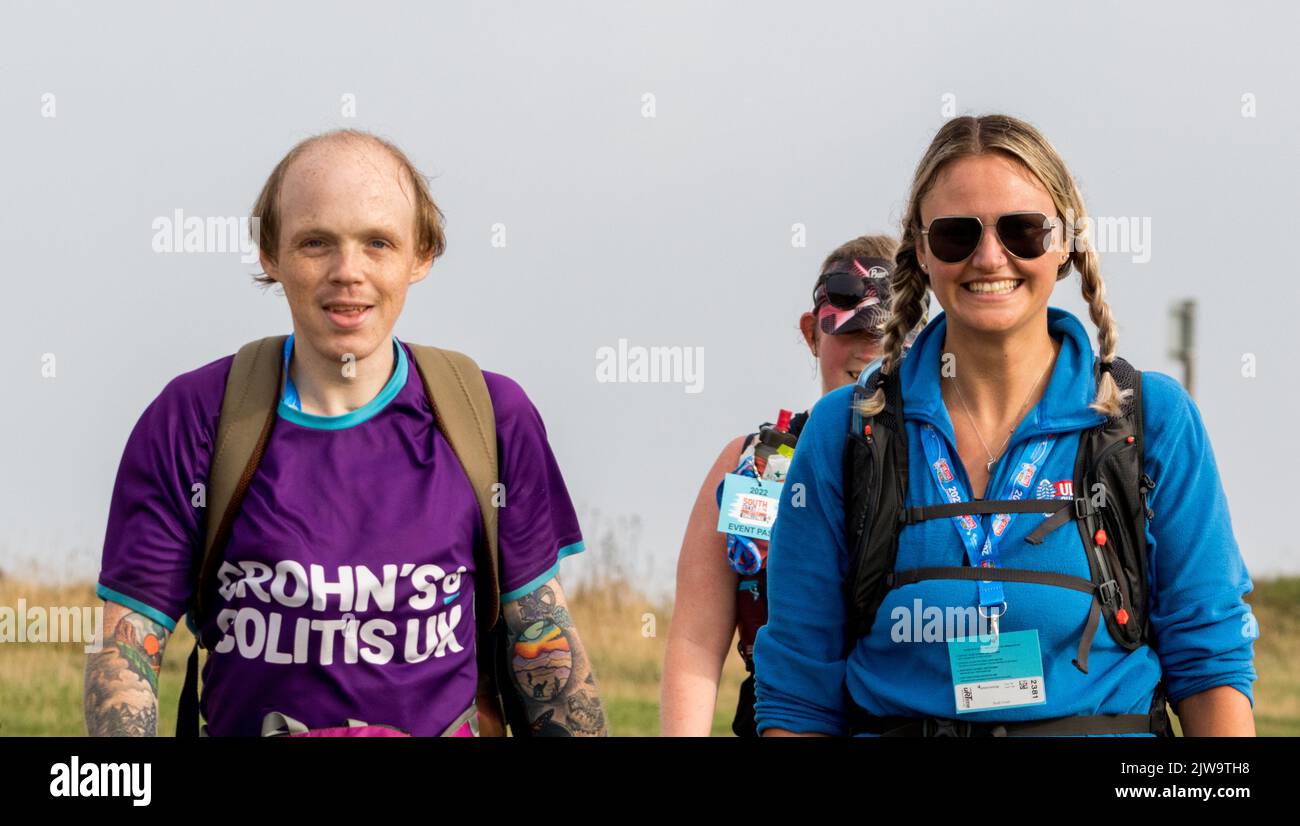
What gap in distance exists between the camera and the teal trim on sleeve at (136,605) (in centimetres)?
418

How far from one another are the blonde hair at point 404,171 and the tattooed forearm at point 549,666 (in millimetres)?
914

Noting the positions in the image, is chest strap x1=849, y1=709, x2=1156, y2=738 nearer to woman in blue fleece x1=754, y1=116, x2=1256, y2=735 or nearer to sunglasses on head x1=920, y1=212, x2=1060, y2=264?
woman in blue fleece x1=754, y1=116, x2=1256, y2=735

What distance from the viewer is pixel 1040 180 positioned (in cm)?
420

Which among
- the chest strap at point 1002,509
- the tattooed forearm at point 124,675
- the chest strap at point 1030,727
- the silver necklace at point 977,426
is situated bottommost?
the chest strap at point 1030,727

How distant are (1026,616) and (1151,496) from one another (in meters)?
0.39

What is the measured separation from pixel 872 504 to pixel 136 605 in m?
1.71

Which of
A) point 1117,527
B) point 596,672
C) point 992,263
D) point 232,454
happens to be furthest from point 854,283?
point 596,672

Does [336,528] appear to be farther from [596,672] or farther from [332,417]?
[596,672]

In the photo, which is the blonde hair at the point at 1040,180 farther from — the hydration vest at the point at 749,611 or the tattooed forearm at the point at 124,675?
the tattooed forearm at the point at 124,675

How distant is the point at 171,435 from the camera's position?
13.9 ft

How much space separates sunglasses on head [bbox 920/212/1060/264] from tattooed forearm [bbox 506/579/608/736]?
4.19 ft

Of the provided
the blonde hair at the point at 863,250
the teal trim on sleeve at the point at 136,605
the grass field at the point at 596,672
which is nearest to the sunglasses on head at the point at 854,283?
the blonde hair at the point at 863,250
